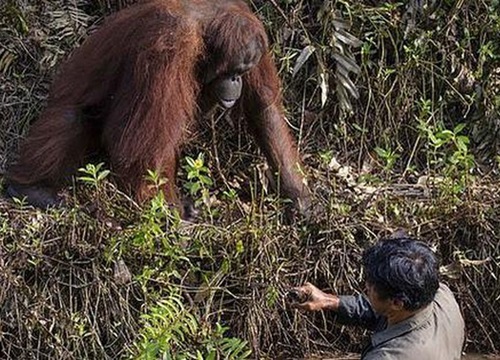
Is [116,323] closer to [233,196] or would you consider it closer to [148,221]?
[148,221]

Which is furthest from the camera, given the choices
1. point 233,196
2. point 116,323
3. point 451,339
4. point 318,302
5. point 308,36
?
point 308,36

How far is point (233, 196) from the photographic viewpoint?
4844 millimetres

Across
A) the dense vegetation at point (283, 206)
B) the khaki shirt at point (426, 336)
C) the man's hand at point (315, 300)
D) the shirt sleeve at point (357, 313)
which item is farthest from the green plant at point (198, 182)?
the khaki shirt at point (426, 336)

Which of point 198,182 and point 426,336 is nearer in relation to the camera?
point 426,336

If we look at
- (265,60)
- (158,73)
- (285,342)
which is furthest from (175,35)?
(285,342)

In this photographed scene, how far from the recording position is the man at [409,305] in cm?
318

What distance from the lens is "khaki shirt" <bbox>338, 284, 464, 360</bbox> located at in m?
3.21

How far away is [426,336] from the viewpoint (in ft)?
10.7

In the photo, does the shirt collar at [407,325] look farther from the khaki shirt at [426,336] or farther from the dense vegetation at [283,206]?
the dense vegetation at [283,206]

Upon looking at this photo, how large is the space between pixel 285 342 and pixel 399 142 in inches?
59.8

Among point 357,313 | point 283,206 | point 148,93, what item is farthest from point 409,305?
point 283,206

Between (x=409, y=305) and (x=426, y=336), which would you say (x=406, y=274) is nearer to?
(x=409, y=305)

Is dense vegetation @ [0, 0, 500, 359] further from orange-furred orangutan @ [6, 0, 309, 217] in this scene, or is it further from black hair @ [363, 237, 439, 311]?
black hair @ [363, 237, 439, 311]

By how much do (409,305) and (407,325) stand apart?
0.31 ft
